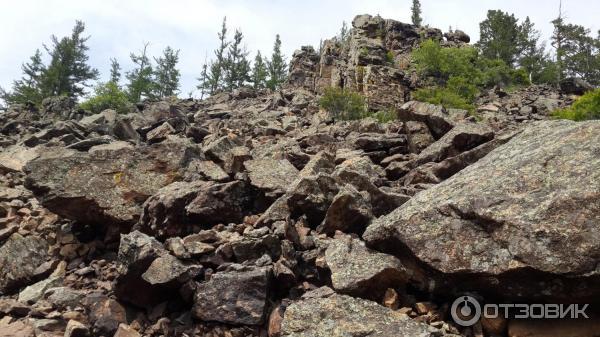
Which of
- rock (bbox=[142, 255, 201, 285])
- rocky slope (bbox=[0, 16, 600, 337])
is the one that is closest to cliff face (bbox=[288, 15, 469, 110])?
rocky slope (bbox=[0, 16, 600, 337])

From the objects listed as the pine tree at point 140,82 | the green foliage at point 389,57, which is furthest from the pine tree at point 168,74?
the green foliage at point 389,57

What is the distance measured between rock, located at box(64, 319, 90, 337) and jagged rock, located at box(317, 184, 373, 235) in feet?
16.6

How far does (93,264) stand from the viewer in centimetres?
1028

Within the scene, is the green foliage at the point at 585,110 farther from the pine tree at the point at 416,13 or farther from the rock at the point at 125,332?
the pine tree at the point at 416,13

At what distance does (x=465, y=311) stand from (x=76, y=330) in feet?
22.4

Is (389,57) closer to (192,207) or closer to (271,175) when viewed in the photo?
(271,175)

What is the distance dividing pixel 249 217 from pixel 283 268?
2.85 metres

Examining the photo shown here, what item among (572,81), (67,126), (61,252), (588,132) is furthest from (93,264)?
(572,81)

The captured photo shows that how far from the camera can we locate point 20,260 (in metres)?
10.4

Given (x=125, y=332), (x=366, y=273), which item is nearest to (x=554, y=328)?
(x=366, y=273)

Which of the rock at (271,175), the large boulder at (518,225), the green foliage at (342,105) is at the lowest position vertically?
the large boulder at (518,225)

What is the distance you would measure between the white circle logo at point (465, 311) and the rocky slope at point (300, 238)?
0.11 metres

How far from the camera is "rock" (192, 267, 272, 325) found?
746cm

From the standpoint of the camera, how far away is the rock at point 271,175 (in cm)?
1138
